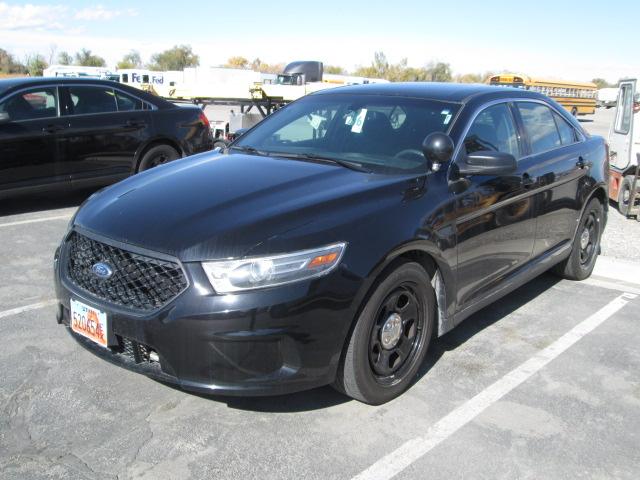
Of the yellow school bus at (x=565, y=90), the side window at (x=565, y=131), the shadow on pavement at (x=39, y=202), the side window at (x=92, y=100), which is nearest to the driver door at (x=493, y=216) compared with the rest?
the side window at (x=565, y=131)

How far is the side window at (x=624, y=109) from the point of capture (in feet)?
29.8

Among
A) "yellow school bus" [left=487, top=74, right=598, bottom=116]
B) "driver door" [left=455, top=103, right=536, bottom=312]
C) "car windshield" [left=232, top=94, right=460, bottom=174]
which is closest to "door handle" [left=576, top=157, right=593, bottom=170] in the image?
"driver door" [left=455, top=103, right=536, bottom=312]

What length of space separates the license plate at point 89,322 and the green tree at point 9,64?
200ft

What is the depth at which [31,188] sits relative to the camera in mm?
7172

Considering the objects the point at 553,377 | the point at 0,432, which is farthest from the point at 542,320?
the point at 0,432

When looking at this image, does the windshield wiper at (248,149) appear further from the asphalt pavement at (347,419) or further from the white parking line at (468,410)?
the white parking line at (468,410)

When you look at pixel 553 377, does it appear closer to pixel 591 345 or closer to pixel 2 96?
pixel 591 345

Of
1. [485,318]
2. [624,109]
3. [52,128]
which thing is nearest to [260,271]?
[485,318]

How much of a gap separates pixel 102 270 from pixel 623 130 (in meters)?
8.53

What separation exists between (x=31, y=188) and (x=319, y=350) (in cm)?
559

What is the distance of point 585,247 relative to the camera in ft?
18.6

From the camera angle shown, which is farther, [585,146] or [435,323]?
[585,146]

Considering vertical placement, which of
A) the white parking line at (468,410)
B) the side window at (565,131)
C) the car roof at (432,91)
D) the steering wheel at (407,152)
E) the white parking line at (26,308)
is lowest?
the white parking line at (468,410)

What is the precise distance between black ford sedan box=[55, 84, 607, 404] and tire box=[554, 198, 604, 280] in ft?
3.05
